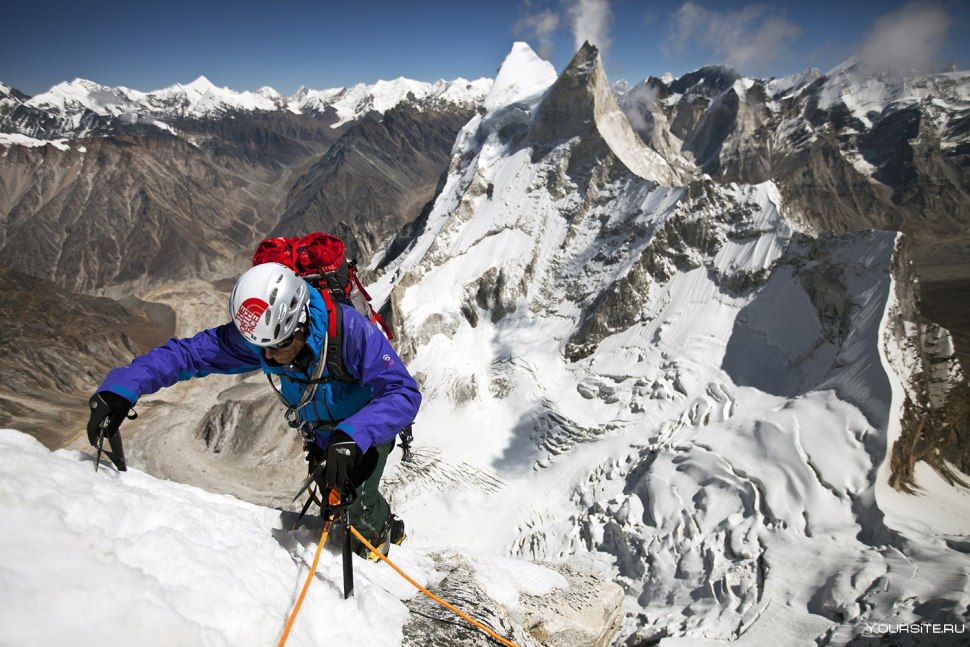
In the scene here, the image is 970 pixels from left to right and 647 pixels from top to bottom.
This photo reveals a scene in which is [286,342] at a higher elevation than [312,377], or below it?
higher

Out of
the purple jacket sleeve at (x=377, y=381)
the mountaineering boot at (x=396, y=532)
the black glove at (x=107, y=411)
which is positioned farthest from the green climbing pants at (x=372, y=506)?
the black glove at (x=107, y=411)

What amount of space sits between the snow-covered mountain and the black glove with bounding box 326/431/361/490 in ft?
5.03

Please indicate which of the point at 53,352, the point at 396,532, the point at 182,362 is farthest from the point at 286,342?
the point at 53,352

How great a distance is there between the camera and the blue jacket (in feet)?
14.9

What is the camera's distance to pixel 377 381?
488 centimetres

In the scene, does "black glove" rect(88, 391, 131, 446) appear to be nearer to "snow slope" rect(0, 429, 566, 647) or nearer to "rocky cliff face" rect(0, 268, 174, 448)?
"snow slope" rect(0, 429, 566, 647)

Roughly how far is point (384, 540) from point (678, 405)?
72.0 ft

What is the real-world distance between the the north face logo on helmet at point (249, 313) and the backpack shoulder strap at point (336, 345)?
0.69 m

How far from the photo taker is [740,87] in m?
159

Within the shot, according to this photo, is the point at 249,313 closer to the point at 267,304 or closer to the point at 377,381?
the point at 267,304

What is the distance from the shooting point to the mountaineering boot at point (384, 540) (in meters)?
5.90

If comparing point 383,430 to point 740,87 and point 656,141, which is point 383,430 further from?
point 740,87

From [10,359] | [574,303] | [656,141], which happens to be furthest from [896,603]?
[656,141]

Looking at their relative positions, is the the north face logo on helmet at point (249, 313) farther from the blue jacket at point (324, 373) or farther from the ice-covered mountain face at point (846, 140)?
the ice-covered mountain face at point (846, 140)
